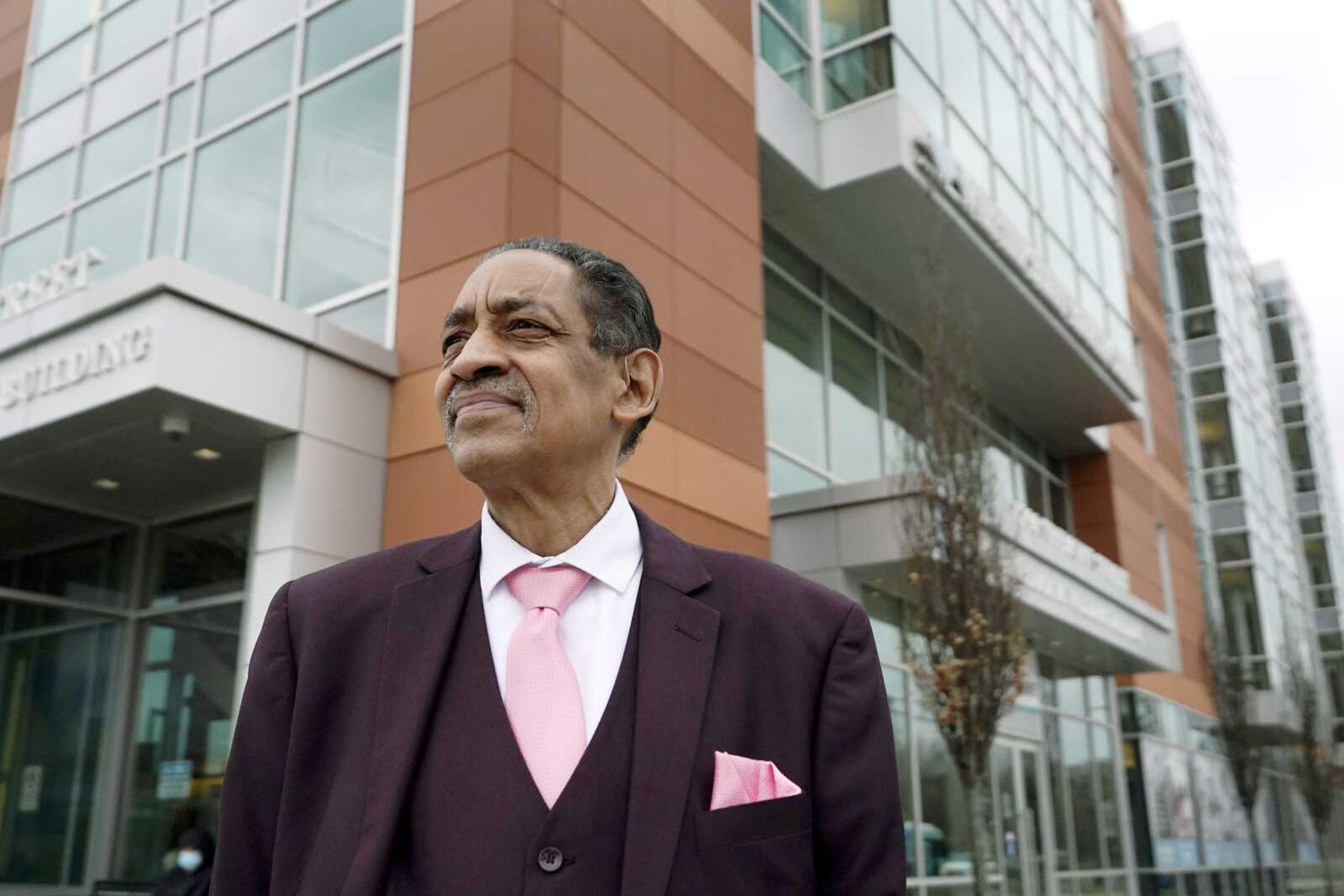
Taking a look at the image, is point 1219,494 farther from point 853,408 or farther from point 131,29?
point 131,29

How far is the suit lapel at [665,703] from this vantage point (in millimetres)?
1497

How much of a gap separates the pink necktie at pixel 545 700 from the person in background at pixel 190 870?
6862 mm

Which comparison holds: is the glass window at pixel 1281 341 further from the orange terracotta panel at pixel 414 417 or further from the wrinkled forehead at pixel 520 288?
the wrinkled forehead at pixel 520 288

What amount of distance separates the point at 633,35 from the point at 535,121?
187cm

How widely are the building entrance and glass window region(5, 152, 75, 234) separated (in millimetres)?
3922

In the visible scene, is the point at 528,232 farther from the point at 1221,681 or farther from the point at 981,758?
the point at 1221,681

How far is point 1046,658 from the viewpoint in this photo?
1747 centimetres

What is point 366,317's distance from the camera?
9250 millimetres

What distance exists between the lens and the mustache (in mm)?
1767

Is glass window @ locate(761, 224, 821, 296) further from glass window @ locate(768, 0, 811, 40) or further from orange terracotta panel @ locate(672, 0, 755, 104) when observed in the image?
Result: glass window @ locate(768, 0, 811, 40)

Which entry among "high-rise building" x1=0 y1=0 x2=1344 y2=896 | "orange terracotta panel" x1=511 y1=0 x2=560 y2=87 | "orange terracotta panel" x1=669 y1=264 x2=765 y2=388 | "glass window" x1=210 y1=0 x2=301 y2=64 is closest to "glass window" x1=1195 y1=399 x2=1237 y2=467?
"high-rise building" x1=0 y1=0 x2=1344 y2=896

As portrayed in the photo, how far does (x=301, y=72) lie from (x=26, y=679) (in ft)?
19.2

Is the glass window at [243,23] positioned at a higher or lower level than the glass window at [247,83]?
higher

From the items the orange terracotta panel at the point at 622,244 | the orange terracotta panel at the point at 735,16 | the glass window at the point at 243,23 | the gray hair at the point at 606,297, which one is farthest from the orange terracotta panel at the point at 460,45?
the gray hair at the point at 606,297
